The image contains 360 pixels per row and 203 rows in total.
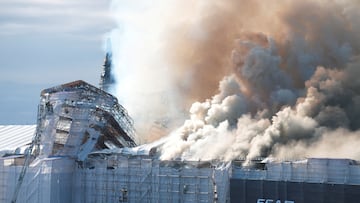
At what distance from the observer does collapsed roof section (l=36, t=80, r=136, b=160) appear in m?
68.3

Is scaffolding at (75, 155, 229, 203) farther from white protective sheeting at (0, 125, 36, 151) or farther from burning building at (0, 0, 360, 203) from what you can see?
white protective sheeting at (0, 125, 36, 151)

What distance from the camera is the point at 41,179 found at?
6656 cm

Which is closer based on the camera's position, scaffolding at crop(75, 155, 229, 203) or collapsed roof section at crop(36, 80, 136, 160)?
scaffolding at crop(75, 155, 229, 203)

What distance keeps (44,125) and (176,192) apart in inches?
540

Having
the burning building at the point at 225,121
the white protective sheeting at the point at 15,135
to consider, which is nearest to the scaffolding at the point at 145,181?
the burning building at the point at 225,121

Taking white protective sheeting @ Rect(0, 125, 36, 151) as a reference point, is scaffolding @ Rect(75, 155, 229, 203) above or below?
below

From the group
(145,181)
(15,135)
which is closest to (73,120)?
(145,181)

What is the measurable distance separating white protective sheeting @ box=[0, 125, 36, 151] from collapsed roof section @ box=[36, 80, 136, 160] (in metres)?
7.04

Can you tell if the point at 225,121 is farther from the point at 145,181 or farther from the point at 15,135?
the point at 15,135

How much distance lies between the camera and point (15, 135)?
8225 centimetres

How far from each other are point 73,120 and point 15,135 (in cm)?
1584

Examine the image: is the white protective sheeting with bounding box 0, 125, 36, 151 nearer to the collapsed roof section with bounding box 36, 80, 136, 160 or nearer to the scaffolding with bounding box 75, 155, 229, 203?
the collapsed roof section with bounding box 36, 80, 136, 160

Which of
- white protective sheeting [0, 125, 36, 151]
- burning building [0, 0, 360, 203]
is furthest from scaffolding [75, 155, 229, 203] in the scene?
white protective sheeting [0, 125, 36, 151]

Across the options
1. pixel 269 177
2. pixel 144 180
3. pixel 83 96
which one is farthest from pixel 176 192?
pixel 83 96
